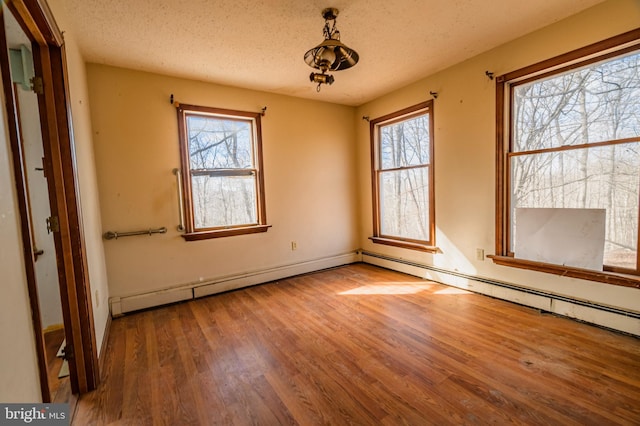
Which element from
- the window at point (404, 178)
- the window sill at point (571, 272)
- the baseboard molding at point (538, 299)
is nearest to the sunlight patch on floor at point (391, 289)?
the baseboard molding at point (538, 299)

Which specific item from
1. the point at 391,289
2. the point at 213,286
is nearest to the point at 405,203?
the point at 391,289

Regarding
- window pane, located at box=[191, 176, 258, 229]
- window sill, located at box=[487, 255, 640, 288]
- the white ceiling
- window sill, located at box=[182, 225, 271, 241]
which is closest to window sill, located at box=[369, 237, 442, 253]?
window sill, located at box=[487, 255, 640, 288]

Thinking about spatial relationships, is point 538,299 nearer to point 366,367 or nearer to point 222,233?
point 366,367

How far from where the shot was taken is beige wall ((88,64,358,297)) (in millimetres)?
2830

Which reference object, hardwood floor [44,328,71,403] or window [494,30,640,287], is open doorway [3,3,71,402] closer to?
hardwood floor [44,328,71,403]

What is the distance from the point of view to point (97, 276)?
7.58ft

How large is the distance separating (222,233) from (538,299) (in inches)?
126

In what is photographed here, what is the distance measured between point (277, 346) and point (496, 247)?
226 centimetres

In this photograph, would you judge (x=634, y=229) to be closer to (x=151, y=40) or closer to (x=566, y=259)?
(x=566, y=259)

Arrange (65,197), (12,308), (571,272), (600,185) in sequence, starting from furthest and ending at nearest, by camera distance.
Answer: (571,272) → (600,185) → (65,197) → (12,308)

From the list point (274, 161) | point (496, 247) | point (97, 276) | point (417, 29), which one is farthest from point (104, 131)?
point (496, 247)

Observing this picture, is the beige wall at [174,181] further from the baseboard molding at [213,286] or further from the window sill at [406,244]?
the window sill at [406,244]

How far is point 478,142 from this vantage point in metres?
2.96

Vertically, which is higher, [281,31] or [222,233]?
[281,31]
